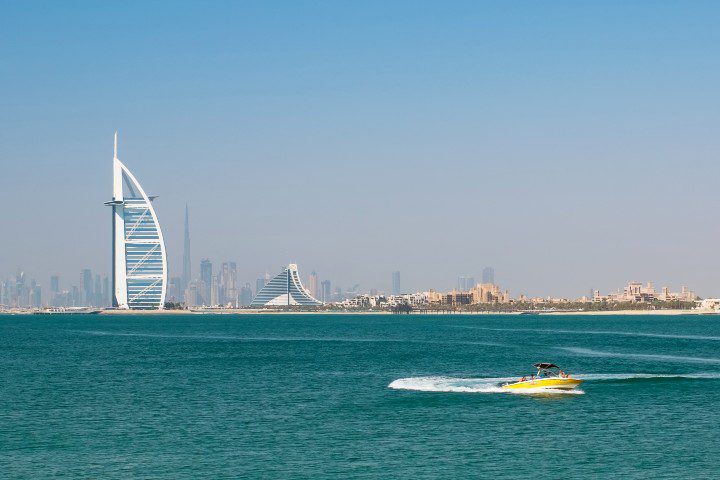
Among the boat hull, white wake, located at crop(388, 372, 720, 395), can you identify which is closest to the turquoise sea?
white wake, located at crop(388, 372, 720, 395)

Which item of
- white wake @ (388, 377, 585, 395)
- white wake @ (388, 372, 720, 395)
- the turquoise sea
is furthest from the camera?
white wake @ (388, 372, 720, 395)

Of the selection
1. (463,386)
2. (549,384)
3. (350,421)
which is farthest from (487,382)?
(350,421)

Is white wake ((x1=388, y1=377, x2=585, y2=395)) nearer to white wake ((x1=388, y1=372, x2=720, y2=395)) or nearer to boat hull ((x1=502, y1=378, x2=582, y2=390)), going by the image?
white wake ((x1=388, y1=372, x2=720, y2=395))

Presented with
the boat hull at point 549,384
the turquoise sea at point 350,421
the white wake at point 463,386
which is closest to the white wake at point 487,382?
the white wake at point 463,386

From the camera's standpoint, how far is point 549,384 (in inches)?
3374

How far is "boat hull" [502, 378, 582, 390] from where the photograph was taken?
8575 cm

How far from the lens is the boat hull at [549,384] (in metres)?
A: 85.8

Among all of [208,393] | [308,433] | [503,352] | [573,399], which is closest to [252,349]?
[503,352]

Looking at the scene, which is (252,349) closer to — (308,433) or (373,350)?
(373,350)

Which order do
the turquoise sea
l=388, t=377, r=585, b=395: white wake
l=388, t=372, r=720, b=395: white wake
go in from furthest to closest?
l=388, t=372, r=720, b=395: white wake < l=388, t=377, r=585, b=395: white wake < the turquoise sea

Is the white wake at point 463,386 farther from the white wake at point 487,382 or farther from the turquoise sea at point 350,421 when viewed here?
the turquoise sea at point 350,421

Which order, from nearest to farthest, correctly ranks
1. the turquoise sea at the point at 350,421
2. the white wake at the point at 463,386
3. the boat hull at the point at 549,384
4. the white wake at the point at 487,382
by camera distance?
the turquoise sea at the point at 350,421, the boat hull at the point at 549,384, the white wake at the point at 463,386, the white wake at the point at 487,382

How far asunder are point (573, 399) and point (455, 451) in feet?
86.1

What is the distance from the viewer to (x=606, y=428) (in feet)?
220
